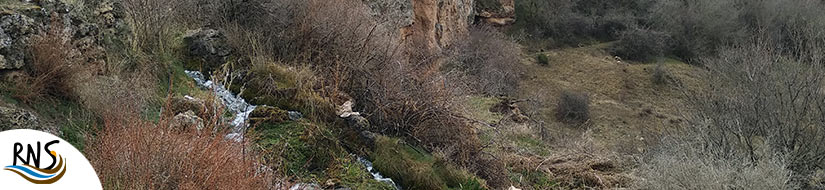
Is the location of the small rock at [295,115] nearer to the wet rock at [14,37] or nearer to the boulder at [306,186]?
the boulder at [306,186]

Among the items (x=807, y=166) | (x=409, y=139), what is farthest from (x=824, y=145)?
(x=409, y=139)

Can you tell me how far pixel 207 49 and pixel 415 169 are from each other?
2.76 m

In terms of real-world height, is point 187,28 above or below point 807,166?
above

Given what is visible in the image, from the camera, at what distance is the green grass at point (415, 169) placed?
16.0 ft

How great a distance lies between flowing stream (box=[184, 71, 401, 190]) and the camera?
4703mm

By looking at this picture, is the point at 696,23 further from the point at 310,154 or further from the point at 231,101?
the point at 310,154

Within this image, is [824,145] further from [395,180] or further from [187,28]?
[187,28]

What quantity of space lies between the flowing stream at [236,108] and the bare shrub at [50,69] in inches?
36.5

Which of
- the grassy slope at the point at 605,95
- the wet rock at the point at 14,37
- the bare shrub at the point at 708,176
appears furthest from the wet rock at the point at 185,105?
the grassy slope at the point at 605,95

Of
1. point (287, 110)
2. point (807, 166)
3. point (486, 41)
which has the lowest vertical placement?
point (486, 41)

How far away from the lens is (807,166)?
818cm

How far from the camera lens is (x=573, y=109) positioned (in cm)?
1912

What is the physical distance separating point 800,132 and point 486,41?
12099mm

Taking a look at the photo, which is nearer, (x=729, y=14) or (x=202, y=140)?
(x=202, y=140)
